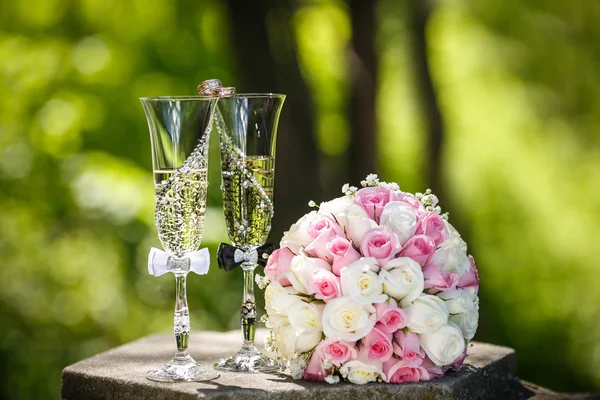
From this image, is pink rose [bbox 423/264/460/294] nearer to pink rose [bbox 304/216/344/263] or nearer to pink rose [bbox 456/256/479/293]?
pink rose [bbox 456/256/479/293]

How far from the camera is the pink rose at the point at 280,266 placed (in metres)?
2.54

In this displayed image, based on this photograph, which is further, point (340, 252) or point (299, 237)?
point (299, 237)

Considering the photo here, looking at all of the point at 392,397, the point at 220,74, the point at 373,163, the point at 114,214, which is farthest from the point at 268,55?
the point at 220,74

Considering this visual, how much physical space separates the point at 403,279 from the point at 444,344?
0.22 metres

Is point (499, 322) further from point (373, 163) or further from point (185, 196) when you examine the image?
point (185, 196)

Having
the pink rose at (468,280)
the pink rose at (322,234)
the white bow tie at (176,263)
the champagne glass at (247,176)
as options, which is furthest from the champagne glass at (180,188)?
the pink rose at (468,280)

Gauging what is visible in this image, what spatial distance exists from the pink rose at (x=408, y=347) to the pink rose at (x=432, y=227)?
307 mm

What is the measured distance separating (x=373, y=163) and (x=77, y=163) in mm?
3541

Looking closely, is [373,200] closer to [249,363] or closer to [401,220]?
[401,220]

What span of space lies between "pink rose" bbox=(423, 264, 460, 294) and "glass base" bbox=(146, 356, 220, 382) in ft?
2.32

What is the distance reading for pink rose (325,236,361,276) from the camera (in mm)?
2406

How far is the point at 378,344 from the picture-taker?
2371 mm

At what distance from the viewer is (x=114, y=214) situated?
7.48 metres

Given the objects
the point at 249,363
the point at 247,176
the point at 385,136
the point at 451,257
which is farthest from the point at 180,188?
the point at 385,136
